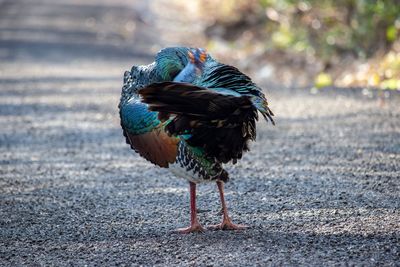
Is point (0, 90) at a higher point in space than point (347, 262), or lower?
higher

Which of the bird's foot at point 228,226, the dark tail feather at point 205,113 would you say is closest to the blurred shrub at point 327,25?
the bird's foot at point 228,226

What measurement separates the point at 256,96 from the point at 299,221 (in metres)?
1.17

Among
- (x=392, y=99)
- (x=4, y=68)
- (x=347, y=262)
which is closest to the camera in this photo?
(x=347, y=262)

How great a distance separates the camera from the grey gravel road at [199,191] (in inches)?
207

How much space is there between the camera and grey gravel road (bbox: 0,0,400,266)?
526cm

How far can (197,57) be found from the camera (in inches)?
230

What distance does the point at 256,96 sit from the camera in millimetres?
5203

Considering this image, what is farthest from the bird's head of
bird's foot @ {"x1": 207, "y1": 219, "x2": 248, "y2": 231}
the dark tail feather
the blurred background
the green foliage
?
the green foliage

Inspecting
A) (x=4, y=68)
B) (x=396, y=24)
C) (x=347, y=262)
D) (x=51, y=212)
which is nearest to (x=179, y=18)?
(x=4, y=68)

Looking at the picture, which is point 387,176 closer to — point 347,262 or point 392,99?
point 347,262

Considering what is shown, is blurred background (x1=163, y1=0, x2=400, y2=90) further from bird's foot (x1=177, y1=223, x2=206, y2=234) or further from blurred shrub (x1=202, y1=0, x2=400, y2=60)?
bird's foot (x1=177, y1=223, x2=206, y2=234)

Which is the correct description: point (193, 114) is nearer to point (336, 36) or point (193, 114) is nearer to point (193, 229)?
point (193, 229)

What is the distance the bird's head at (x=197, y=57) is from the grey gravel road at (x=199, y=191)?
1.27 meters

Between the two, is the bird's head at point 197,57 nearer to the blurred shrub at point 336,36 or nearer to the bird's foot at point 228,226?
the bird's foot at point 228,226
